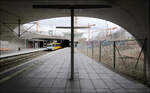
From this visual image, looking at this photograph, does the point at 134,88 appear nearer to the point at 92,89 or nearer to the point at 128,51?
the point at 92,89

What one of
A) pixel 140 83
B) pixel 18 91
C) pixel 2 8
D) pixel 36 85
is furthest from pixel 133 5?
pixel 2 8

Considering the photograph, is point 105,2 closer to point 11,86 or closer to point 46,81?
point 46,81

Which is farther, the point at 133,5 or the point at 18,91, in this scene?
the point at 133,5

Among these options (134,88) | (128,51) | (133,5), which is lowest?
(134,88)

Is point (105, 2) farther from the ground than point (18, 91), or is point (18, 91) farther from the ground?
point (105, 2)

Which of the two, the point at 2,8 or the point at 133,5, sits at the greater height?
the point at 2,8

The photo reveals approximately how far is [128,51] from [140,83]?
5462 mm

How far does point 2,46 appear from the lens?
83.6 ft

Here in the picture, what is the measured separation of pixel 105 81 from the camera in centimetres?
407

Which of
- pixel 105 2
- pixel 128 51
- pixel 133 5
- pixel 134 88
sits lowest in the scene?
pixel 134 88

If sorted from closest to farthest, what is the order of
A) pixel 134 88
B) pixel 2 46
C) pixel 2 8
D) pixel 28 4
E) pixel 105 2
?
pixel 134 88, pixel 105 2, pixel 28 4, pixel 2 8, pixel 2 46

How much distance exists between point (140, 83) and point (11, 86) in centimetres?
519

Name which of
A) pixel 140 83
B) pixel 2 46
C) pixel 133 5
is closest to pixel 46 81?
pixel 140 83

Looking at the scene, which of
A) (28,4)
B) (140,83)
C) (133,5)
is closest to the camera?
(140,83)
